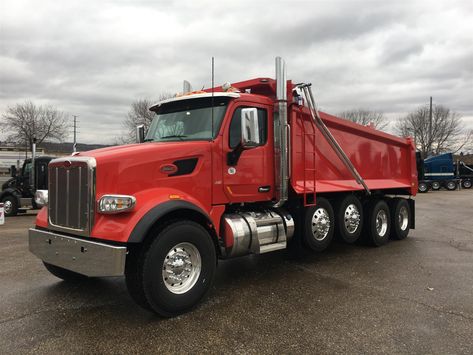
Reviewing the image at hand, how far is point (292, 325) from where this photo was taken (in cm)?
396

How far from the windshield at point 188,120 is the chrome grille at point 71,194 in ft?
4.55

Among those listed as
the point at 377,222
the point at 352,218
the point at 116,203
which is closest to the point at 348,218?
the point at 352,218

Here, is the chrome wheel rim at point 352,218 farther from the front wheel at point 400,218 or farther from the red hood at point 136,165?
the red hood at point 136,165

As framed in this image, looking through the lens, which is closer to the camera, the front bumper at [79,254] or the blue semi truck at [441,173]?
the front bumper at [79,254]

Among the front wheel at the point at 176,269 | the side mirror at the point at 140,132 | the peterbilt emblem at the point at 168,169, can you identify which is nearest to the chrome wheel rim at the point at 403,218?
the front wheel at the point at 176,269

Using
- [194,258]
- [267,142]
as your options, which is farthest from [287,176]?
[194,258]

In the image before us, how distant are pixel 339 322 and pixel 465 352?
1.13 metres

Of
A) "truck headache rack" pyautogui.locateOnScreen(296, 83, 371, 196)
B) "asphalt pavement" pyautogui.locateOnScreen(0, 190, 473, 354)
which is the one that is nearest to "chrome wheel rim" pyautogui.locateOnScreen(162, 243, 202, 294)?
"asphalt pavement" pyautogui.locateOnScreen(0, 190, 473, 354)

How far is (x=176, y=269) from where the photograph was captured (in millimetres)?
4277

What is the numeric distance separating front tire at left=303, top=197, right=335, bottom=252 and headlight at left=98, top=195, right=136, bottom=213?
3.14 m

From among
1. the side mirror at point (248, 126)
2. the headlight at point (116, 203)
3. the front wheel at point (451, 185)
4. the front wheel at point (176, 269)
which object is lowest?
the front wheel at point (176, 269)

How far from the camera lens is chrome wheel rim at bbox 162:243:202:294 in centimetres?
422

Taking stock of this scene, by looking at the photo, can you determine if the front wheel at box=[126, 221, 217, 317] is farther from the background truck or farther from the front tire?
the background truck

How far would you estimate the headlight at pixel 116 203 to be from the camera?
400 centimetres
